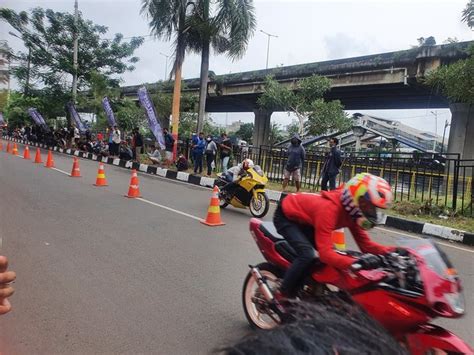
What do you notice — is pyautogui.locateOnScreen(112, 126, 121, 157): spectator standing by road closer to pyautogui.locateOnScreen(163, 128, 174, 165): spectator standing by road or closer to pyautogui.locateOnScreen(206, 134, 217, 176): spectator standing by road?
pyautogui.locateOnScreen(163, 128, 174, 165): spectator standing by road

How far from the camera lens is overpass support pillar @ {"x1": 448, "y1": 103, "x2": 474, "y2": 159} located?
73.8 ft

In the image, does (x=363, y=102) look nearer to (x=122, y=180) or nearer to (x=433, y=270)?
(x=122, y=180)

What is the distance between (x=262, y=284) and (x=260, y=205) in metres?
5.12

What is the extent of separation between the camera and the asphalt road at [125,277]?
10.2 feet

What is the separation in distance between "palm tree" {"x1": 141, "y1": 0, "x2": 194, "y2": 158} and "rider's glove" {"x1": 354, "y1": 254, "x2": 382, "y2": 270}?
15.5m

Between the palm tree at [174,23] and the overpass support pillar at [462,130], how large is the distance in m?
15.6

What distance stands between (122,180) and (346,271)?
10.8 metres

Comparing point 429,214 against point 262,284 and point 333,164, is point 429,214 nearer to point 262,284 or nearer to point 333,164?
point 333,164

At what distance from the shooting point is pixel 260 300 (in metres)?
3.31

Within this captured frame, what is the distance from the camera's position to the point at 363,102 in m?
Result: 34.4

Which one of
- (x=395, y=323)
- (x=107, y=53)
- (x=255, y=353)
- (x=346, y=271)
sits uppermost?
(x=107, y=53)

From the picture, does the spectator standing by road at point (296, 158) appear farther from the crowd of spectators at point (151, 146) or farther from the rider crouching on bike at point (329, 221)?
the rider crouching on bike at point (329, 221)

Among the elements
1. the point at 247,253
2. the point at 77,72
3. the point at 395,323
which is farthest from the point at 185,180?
the point at 77,72

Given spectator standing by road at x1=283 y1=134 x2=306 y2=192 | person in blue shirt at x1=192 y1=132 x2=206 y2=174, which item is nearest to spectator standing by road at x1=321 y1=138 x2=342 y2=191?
spectator standing by road at x1=283 y1=134 x2=306 y2=192
